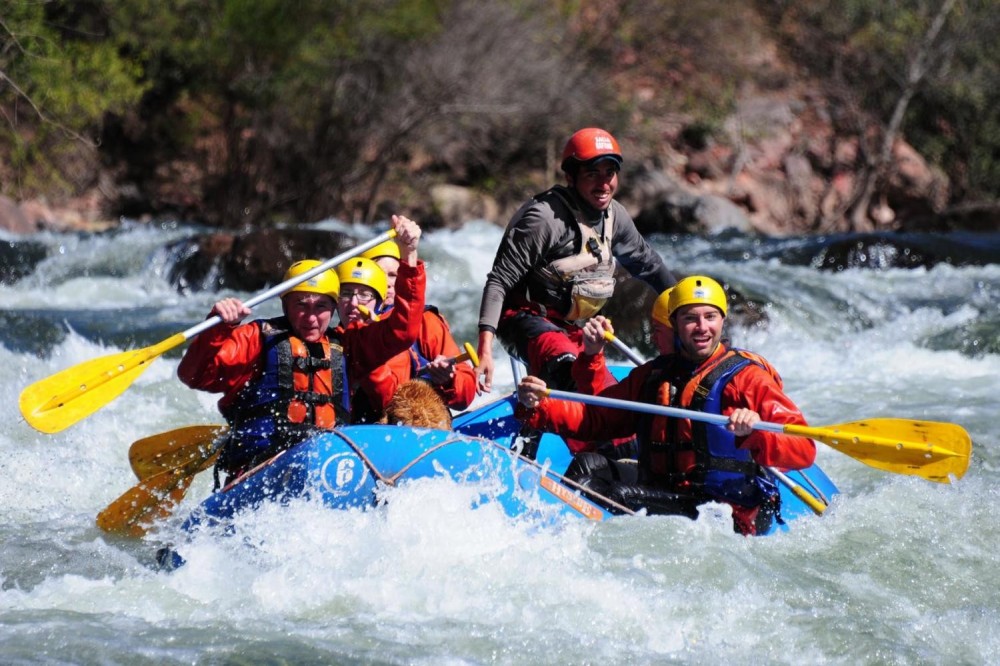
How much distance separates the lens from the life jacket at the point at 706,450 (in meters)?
4.70

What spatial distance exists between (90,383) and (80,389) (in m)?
0.05

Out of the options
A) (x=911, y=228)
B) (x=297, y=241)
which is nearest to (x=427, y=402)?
(x=297, y=241)

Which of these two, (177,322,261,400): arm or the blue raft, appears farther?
(177,322,261,400): arm

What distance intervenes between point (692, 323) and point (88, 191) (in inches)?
645

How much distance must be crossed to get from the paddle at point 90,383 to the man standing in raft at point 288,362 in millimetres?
86

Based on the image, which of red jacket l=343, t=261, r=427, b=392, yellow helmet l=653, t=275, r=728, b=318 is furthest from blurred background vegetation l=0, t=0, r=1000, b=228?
yellow helmet l=653, t=275, r=728, b=318

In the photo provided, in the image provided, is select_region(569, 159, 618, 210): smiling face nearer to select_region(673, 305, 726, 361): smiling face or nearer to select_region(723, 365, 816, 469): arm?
select_region(673, 305, 726, 361): smiling face

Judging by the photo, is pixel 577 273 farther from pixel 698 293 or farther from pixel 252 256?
pixel 252 256

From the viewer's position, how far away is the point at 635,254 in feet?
18.8

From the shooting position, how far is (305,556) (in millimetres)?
4406

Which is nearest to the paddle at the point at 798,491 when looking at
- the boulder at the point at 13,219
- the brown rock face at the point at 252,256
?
the brown rock face at the point at 252,256

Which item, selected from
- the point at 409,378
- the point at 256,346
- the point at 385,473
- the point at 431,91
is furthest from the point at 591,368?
the point at 431,91

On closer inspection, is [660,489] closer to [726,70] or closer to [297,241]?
[297,241]

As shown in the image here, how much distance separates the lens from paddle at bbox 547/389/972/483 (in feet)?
15.1
